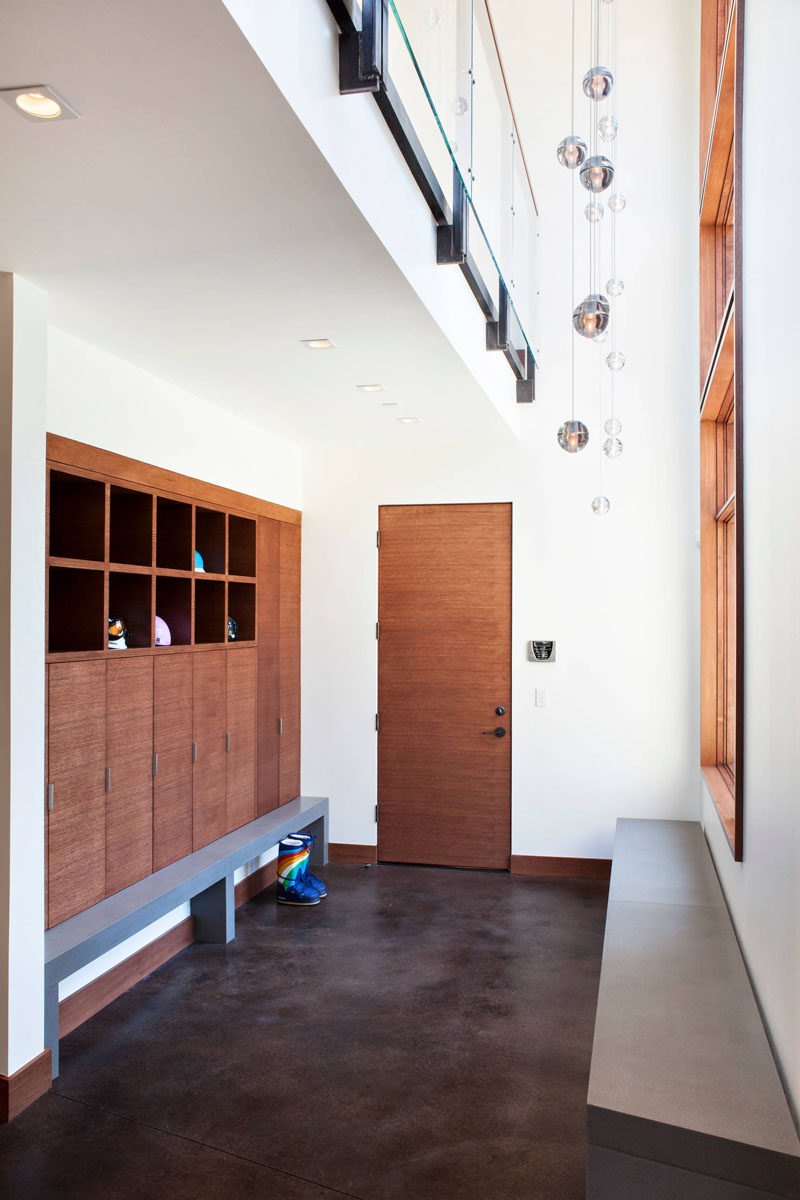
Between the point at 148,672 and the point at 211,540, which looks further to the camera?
the point at 211,540

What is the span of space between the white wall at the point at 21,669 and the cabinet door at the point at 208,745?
1462 mm

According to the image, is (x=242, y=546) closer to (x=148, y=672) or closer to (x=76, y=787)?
(x=148, y=672)

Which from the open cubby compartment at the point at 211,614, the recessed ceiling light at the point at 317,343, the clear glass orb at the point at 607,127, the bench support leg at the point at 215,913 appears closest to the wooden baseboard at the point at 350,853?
the bench support leg at the point at 215,913

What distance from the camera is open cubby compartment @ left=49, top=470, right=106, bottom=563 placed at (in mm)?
3768

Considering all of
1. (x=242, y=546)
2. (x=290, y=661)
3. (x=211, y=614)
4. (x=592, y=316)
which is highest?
(x=592, y=316)

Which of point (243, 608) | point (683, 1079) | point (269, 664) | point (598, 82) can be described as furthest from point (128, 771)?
point (598, 82)

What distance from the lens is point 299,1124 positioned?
9.46 ft

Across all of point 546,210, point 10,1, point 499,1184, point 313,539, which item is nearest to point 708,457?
point 546,210

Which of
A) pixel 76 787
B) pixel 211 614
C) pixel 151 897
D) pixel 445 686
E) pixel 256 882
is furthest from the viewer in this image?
pixel 445 686

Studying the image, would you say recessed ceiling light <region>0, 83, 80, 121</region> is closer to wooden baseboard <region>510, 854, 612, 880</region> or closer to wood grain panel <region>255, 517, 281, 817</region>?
wood grain panel <region>255, 517, 281, 817</region>

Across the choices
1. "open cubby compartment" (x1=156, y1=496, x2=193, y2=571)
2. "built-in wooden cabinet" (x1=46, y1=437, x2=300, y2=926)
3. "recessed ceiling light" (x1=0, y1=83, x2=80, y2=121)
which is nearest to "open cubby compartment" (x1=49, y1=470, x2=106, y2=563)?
"built-in wooden cabinet" (x1=46, y1=437, x2=300, y2=926)

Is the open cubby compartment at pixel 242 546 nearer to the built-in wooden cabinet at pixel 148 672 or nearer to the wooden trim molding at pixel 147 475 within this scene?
the built-in wooden cabinet at pixel 148 672

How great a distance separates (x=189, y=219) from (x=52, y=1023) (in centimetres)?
266

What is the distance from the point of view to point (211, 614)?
493cm
